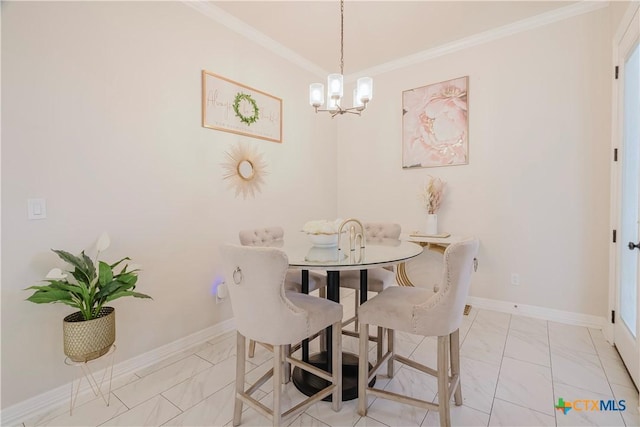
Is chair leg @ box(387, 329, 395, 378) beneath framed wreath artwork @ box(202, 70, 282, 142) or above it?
beneath

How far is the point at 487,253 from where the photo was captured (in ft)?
10.4

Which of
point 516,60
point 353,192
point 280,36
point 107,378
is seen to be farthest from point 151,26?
point 516,60

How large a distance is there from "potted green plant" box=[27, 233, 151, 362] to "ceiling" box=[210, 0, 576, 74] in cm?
231

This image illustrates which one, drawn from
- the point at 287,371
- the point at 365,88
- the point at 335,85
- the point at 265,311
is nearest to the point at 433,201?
the point at 365,88

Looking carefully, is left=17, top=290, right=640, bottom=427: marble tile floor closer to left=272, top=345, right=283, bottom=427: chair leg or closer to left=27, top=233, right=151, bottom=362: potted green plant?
left=272, top=345, right=283, bottom=427: chair leg

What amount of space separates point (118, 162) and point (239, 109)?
1187 mm

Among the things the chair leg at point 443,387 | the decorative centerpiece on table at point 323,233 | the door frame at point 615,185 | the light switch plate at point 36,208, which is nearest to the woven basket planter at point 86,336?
the light switch plate at point 36,208

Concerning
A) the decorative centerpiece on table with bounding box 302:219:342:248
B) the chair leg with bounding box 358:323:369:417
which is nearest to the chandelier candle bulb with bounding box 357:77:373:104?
the decorative centerpiece on table with bounding box 302:219:342:248

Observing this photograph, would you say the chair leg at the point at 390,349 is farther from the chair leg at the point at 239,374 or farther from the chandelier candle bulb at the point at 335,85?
the chandelier candle bulb at the point at 335,85

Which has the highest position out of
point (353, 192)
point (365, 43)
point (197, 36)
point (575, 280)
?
point (365, 43)

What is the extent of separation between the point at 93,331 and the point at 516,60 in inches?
162

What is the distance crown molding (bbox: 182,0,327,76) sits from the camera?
254 centimetres

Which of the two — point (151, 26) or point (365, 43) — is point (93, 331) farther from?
point (365, 43)

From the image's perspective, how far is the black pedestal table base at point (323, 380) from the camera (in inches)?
70.6
